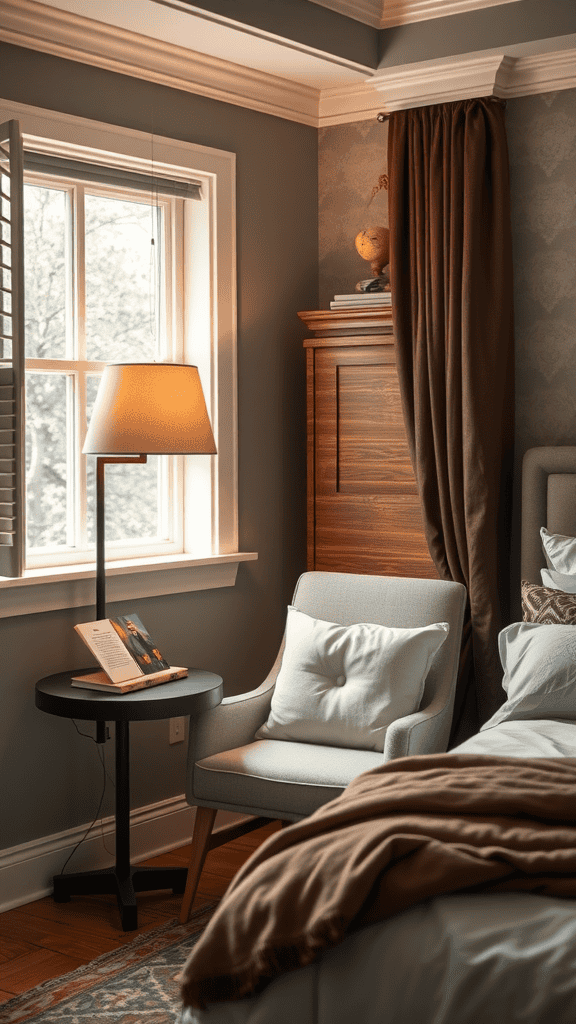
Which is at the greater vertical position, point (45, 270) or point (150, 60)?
point (150, 60)

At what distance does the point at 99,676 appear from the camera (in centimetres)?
338

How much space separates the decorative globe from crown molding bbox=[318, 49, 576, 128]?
43 centimetres

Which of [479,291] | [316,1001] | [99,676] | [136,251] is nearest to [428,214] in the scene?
[479,291]

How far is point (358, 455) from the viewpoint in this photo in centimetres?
421

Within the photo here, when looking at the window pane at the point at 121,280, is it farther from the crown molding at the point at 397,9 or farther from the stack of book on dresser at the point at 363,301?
the crown molding at the point at 397,9

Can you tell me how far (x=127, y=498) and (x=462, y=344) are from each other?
1269mm

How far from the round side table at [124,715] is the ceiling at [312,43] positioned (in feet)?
6.32

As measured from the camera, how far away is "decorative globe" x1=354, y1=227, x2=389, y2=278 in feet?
13.7

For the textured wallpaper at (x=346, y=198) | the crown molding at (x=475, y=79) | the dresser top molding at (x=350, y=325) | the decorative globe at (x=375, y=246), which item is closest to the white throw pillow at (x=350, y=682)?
the dresser top molding at (x=350, y=325)

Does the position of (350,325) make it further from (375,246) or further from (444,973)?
(444,973)

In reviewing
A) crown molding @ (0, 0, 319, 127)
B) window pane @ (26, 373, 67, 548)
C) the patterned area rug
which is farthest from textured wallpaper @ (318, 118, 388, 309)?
the patterned area rug

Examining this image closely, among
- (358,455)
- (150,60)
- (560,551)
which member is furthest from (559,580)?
(150,60)

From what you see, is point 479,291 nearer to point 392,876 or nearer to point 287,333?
point 287,333

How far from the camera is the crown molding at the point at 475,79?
12.6 ft
